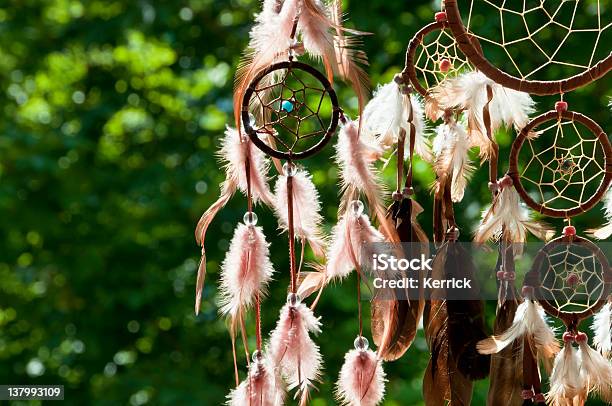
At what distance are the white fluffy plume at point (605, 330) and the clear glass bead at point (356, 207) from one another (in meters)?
0.23

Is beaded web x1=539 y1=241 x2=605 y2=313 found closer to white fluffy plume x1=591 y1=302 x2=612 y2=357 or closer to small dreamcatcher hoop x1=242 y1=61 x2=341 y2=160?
white fluffy plume x1=591 y1=302 x2=612 y2=357

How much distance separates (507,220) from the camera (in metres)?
0.84

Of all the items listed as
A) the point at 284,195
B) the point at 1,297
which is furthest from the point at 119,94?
the point at 284,195

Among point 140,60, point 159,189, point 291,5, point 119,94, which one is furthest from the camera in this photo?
point 140,60

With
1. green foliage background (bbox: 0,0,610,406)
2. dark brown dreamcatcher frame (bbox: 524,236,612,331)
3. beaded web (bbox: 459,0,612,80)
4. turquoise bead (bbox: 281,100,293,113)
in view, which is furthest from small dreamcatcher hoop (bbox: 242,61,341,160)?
green foliage background (bbox: 0,0,610,406)

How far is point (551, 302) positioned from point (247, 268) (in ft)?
0.89

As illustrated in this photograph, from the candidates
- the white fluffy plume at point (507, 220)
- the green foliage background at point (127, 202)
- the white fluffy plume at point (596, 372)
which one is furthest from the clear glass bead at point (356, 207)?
the green foliage background at point (127, 202)

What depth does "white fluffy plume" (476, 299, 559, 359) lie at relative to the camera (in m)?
0.80

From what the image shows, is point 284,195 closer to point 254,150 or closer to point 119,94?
point 254,150

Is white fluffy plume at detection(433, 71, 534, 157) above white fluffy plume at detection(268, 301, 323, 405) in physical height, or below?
above

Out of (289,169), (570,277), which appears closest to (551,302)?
(570,277)

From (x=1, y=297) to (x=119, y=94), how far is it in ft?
1.85

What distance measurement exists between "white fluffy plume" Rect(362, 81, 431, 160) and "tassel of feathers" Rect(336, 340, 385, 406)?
19 cm

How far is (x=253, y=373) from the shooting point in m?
0.81
